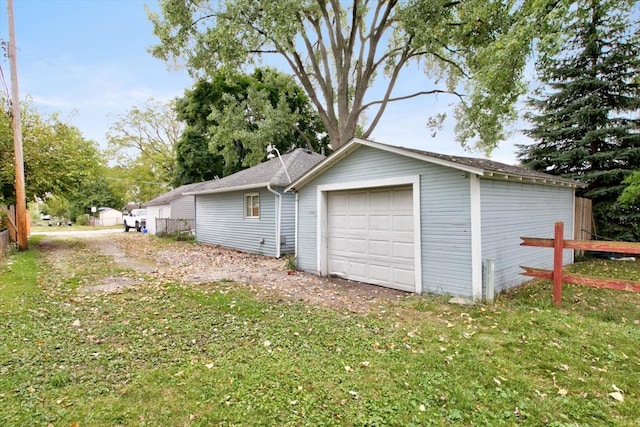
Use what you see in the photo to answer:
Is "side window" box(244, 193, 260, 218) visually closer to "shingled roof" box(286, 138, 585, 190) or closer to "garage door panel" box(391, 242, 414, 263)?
"shingled roof" box(286, 138, 585, 190)

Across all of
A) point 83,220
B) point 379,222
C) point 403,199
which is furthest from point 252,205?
point 83,220

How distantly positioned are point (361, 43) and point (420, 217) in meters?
13.6

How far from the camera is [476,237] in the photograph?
535cm

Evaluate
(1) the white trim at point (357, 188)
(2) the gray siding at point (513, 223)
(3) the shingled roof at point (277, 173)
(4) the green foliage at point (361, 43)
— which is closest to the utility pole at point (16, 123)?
(4) the green foliage at point (361, 43)

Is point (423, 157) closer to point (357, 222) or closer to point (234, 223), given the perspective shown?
point (357, 222)

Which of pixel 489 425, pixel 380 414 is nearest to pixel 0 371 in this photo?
pixel 380 414

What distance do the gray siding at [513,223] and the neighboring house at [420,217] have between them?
2 cm

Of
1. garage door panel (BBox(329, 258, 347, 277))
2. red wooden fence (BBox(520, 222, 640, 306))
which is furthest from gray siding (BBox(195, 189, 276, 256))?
red wooden fence (BBox(520, 222, 640, 306))

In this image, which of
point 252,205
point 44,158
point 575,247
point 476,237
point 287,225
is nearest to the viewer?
point 575,247

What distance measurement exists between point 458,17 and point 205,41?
11.6 m

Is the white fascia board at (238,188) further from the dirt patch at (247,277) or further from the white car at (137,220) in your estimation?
the white car at (137,220)

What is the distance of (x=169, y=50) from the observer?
49.9 ft

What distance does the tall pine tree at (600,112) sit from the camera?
1016 centimetres

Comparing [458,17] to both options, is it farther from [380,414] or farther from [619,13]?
[380,414]
